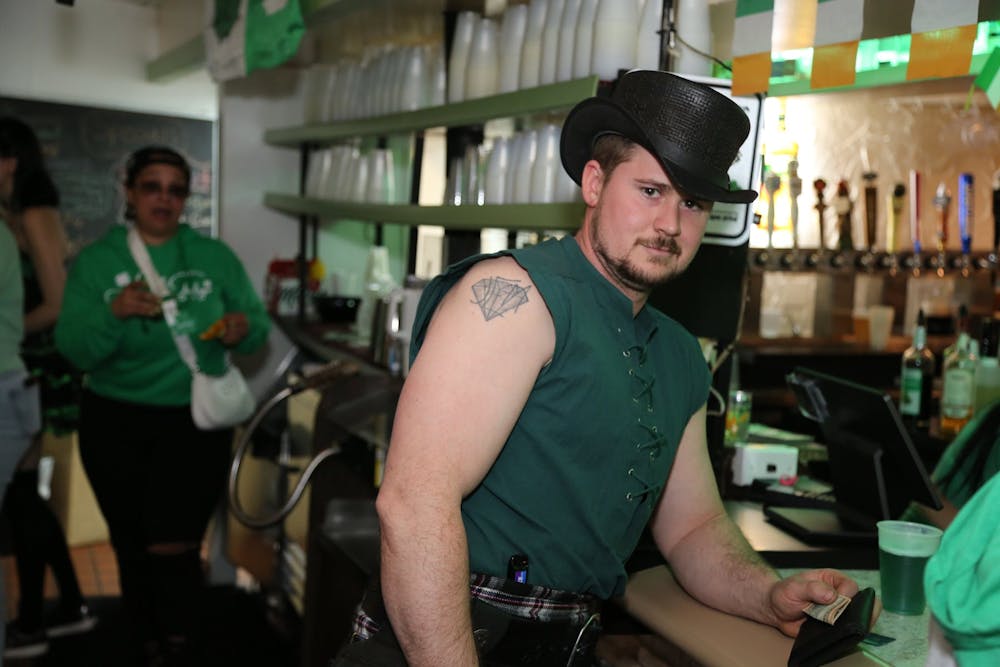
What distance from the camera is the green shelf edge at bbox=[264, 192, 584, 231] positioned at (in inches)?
107

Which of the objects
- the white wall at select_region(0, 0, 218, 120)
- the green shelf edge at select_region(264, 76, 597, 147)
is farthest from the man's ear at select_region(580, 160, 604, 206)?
the white wall at select_region(0, 0, 218, 120)

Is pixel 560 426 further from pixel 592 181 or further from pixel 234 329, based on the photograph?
pixel 234 329

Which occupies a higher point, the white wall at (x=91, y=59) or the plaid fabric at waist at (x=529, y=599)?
the white wall at (x=91, y=59)

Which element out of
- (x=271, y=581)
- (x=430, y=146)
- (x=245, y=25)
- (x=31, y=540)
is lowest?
(x=271, y=581)

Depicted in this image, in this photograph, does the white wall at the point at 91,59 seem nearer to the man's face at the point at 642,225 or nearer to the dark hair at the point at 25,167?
the dark hair at the point at 25,167

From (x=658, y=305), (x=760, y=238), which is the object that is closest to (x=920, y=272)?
(x=760, y=238)

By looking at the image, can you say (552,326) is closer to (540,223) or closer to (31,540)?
(540,223)

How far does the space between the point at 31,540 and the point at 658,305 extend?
2.73 metres

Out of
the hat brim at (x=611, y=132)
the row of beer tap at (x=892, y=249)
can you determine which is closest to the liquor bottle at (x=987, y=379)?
the row of beer tap at (x=892, y=249)

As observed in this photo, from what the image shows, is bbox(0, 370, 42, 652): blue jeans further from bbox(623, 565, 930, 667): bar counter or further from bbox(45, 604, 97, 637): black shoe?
bbox(623, 565, 930, 667): bar counter

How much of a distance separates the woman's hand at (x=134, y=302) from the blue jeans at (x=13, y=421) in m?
0.42

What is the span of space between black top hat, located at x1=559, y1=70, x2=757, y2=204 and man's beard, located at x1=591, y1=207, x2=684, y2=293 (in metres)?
0.10

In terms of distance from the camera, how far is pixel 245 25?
4.16 meters

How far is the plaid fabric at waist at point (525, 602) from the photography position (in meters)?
1.78
